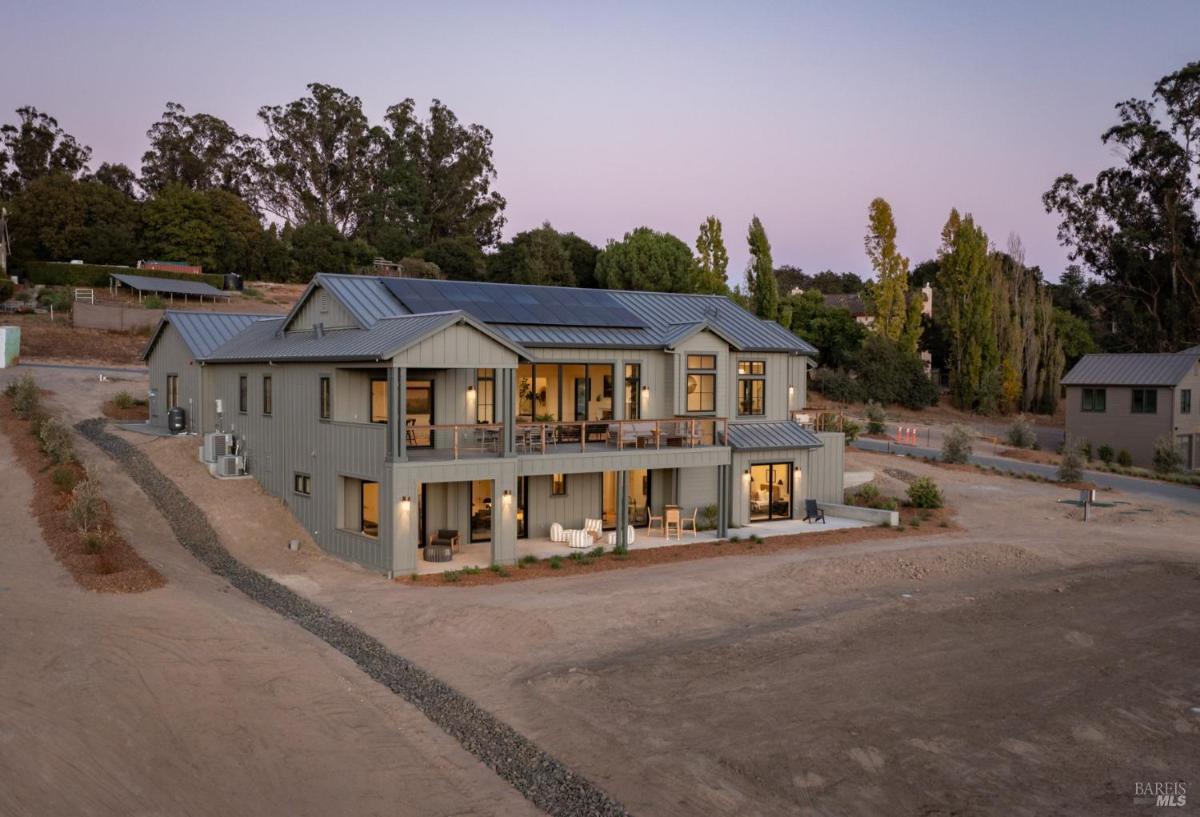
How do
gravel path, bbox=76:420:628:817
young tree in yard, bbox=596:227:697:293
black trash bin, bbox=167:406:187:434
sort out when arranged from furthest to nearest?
young tree in yard, bbox=596:227:697:293 < black trash bin, bbox=167:406:187:434 < gravel path, bbox=76:420:628:817

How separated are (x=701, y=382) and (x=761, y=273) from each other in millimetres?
33904

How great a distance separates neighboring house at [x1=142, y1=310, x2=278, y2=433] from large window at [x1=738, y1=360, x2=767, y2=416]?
15.5m

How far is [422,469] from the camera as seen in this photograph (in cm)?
1862

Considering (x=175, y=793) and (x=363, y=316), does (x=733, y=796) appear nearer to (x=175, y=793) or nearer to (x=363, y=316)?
(x=175, y=793)

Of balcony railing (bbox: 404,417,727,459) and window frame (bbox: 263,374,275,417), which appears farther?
window frame (bbox: 263,374,275,417)

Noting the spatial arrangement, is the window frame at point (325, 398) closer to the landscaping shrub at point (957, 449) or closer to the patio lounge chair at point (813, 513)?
the patio lounge chair at point (813, 513)

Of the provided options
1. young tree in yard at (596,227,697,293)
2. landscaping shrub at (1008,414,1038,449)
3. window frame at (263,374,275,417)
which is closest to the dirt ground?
window frame at (263,374,275,417)

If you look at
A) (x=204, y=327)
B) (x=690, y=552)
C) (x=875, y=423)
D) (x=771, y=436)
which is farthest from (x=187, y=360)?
(x=875, y=423)

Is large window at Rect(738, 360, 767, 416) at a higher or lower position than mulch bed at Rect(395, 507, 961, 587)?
higher

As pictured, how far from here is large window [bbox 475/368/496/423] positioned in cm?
2180

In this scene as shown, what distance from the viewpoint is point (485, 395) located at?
22000 millimetres

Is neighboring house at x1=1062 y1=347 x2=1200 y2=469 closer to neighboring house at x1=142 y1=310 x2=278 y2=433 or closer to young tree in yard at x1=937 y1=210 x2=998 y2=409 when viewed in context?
young tree in yard at x1=937 y1=210 x2=998 y2=409

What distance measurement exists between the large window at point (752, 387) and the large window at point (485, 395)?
766 cm

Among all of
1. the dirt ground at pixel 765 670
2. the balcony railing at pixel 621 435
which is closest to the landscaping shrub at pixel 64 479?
the dirt ground at pixel 765 670
